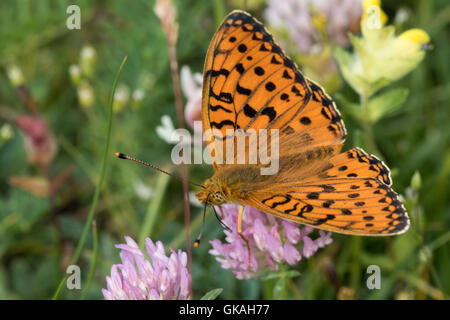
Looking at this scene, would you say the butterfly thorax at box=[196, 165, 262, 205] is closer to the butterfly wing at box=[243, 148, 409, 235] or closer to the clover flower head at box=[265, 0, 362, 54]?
the butterfly wing at box=[243, 148, 409, 235]

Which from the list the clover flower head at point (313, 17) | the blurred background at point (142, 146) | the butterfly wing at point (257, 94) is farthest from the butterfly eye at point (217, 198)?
the clover flower head at point (313, 17)

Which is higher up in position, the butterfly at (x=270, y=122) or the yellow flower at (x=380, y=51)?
the yellow flower at (x=380, y=51)

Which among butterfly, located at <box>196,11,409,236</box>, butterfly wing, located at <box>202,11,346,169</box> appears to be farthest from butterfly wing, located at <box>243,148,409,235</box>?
butterfly wing, located at <box>202,11,346,169</box>

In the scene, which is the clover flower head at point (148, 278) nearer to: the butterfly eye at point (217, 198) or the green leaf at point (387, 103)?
the butterfly eye at point (217, 198)

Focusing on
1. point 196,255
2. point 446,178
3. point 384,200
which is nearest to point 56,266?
point 196,255

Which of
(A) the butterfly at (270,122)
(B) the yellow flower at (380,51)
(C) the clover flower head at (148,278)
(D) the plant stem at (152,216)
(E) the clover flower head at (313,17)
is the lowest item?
(C) the clover flower head at (148,278)
